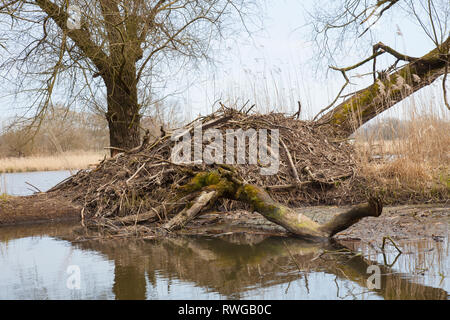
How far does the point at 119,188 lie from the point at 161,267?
2604 mm

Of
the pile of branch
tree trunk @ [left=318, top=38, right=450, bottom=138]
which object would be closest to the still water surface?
the pile of branch

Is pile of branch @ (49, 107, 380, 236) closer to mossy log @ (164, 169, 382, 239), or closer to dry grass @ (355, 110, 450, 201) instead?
mossy log @ (164, 169, 382, 239)

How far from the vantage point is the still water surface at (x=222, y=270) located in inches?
108

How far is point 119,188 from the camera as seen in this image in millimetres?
5891

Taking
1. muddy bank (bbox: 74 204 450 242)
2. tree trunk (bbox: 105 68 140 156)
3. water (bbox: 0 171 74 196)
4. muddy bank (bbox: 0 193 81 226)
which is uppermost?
tree trunk (bbox: 105 68 140 156)

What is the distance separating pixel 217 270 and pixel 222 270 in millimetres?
37

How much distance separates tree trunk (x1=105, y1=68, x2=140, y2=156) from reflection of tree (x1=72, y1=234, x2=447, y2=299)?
4.38 meters

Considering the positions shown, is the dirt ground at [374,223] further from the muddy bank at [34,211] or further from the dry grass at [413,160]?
the muddy bank at [34,211]

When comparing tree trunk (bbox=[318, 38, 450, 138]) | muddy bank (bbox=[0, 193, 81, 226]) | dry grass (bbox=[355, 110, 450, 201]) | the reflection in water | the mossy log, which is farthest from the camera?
tree trunk (bbox=[318, 38, 450, 138])

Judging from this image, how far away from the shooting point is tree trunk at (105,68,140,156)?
848cm

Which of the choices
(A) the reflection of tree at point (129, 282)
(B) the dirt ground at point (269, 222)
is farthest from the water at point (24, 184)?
(A) the reflection of tree at point (129, 282)

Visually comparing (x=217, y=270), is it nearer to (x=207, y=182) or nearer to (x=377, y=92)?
(x=207, y=182)

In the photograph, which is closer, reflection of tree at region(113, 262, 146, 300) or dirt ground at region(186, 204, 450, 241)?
reflection of tree at region(113, 262, 146, 300)
